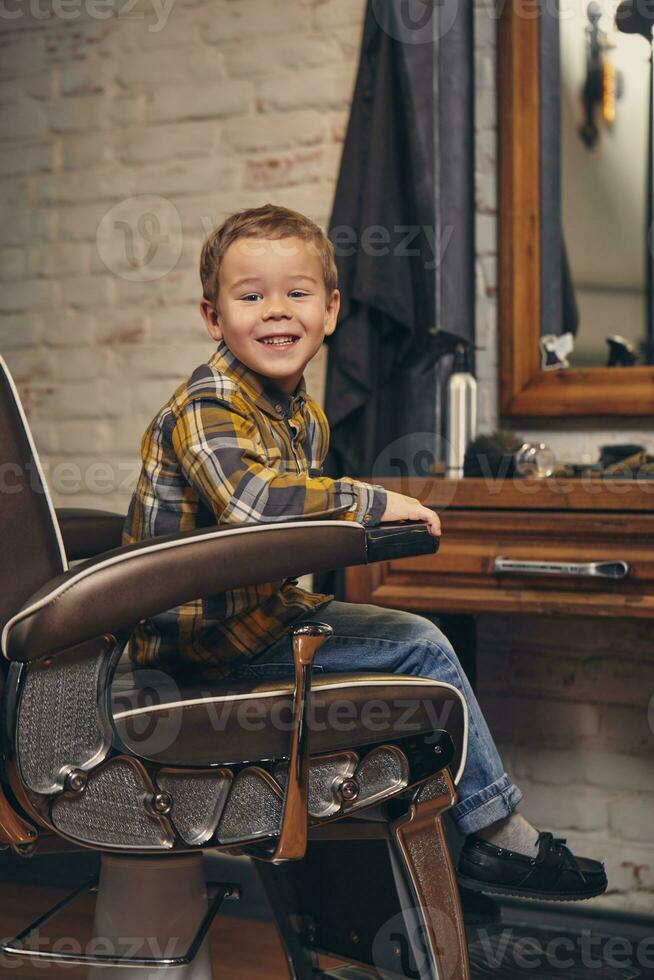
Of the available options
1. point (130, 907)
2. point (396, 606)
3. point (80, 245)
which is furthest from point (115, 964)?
point (80, 245)

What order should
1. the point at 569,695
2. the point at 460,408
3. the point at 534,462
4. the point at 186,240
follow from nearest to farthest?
1. the point at 534,462
2. the point at 460,408
3. the point at 569,695
4. the point at 186,240

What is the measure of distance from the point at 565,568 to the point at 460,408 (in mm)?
596

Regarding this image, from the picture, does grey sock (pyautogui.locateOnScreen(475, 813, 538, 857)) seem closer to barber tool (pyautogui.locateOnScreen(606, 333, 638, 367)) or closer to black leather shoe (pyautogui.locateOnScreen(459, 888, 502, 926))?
black leather shoe (pyautogui.locateOnScreen(459, 888, 502, 926))

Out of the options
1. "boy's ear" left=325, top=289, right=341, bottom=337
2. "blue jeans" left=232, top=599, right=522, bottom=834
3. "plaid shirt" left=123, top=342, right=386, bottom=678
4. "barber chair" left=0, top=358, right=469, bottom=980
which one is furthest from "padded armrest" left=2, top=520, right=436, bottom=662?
"boy's ear" left=325, top=289, right=341, bottom=337

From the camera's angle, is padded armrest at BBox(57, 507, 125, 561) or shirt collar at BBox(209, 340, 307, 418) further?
padded armrest at BBox(57, 507, 125, 561)

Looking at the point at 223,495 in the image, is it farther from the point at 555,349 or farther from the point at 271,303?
the point at 555,349

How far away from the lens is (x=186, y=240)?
101 inches

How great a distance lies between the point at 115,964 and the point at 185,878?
18cm

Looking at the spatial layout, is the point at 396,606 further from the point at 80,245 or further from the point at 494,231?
the point at 80,245

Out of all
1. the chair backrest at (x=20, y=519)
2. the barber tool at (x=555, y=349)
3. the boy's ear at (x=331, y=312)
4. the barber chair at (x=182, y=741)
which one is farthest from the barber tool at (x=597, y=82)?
the chair backrest at (x=20, y=519)

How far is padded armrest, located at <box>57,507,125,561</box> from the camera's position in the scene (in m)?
1.63

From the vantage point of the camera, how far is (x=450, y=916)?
1.24m

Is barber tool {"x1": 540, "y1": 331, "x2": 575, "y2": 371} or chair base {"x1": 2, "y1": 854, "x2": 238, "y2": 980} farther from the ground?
barber tool {"x1": 540, "y1": 331, "x2": 575, "y2": 371}

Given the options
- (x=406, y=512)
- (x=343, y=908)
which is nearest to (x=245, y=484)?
(x=406, y=512)
